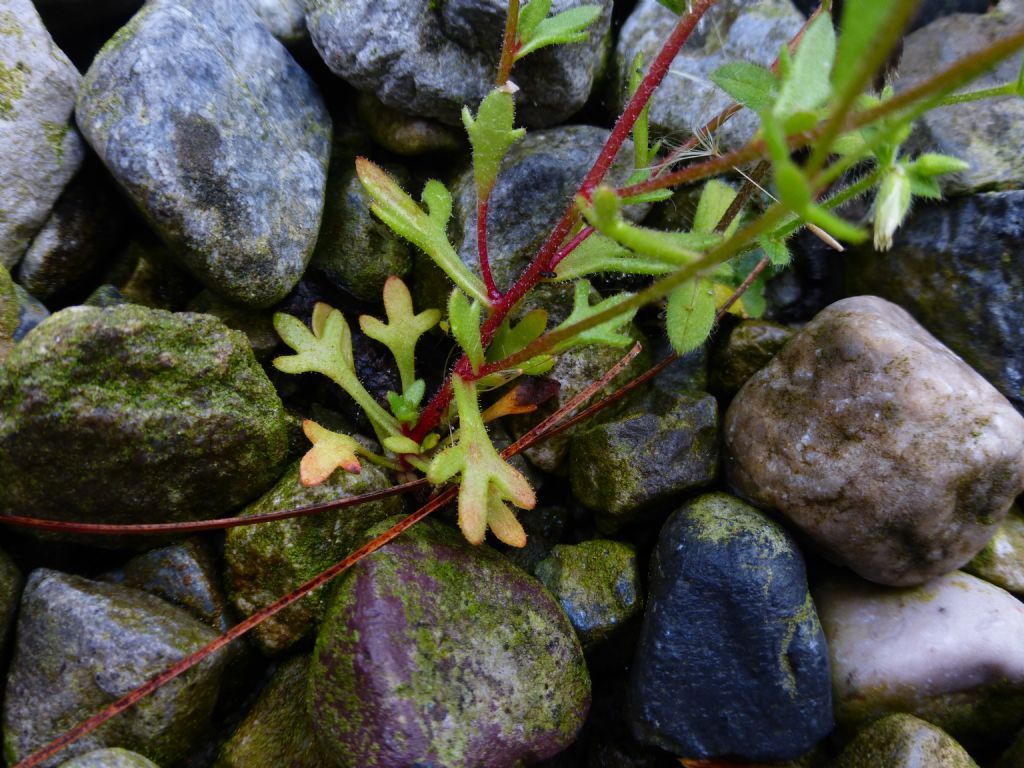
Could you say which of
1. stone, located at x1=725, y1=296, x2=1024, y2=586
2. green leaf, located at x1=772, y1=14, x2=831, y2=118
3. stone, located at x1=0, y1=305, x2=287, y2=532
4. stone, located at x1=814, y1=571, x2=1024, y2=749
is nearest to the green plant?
green leaf, located at x1=772, y1=14, x2=831, y2=118

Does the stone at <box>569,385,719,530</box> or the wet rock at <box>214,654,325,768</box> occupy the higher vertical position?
the stone at <box>569,385,719,530</box>

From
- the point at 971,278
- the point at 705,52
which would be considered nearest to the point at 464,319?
the point at 705,52

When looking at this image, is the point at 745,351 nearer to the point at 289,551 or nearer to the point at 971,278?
the point at 971,278

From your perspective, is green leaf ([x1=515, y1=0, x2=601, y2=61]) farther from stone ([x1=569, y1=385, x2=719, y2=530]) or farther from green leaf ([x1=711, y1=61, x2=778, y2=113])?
stone ([x1=569, y1=385, x2=719, y2=530])

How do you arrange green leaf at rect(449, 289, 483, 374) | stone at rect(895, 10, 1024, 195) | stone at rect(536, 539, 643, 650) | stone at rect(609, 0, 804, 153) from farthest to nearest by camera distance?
stone at rect(609, 0, 804, 153)
stone at rect(895, 10, 1024, 195)
stone at rect(536, 539, 643, 650)
green leaf at rect(449, 289, 483, 374)

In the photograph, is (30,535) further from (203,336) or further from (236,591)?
(203,336)

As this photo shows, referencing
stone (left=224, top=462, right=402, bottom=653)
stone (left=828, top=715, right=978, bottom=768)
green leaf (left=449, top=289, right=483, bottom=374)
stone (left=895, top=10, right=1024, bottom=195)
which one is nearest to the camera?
stone (left=828, top=715, right=978, bottom=768)

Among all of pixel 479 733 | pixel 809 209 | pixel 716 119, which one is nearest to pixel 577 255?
pixel 716 119
